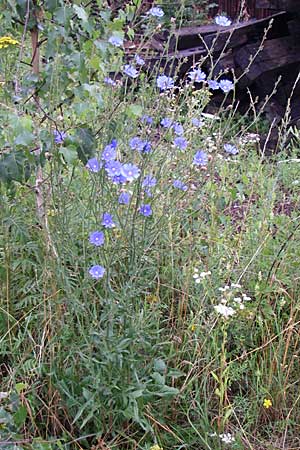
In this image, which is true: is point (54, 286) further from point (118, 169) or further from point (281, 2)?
point (281, 2)

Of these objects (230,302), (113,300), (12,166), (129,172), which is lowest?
(230,302)

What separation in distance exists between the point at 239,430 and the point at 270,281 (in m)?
0.62

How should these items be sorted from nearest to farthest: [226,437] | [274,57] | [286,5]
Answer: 1. [226,437]
2. [286,5]
3. [274,57]

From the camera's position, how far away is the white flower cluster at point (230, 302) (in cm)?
216

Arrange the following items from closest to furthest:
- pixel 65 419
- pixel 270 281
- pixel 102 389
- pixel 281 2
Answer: pixel 102 389
pixel 65 419
pixel 270 281
pixel 281 2

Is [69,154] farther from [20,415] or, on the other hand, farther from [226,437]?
[226,437]

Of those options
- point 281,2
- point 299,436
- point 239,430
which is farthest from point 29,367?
point 281,2

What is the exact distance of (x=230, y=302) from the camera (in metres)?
2.48

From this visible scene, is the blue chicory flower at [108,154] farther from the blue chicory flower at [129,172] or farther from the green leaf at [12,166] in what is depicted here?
the green leaf at [12,166]

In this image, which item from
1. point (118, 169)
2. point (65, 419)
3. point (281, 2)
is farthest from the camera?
point (281, 2)

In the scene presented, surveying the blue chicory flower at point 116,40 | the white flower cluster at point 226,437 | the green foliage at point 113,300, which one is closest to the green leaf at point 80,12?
the green foliage at point 113,300

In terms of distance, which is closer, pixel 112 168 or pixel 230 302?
pixel 112 168

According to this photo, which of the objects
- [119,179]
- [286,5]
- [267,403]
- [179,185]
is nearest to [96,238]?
[119,179]

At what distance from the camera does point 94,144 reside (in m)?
2.19
